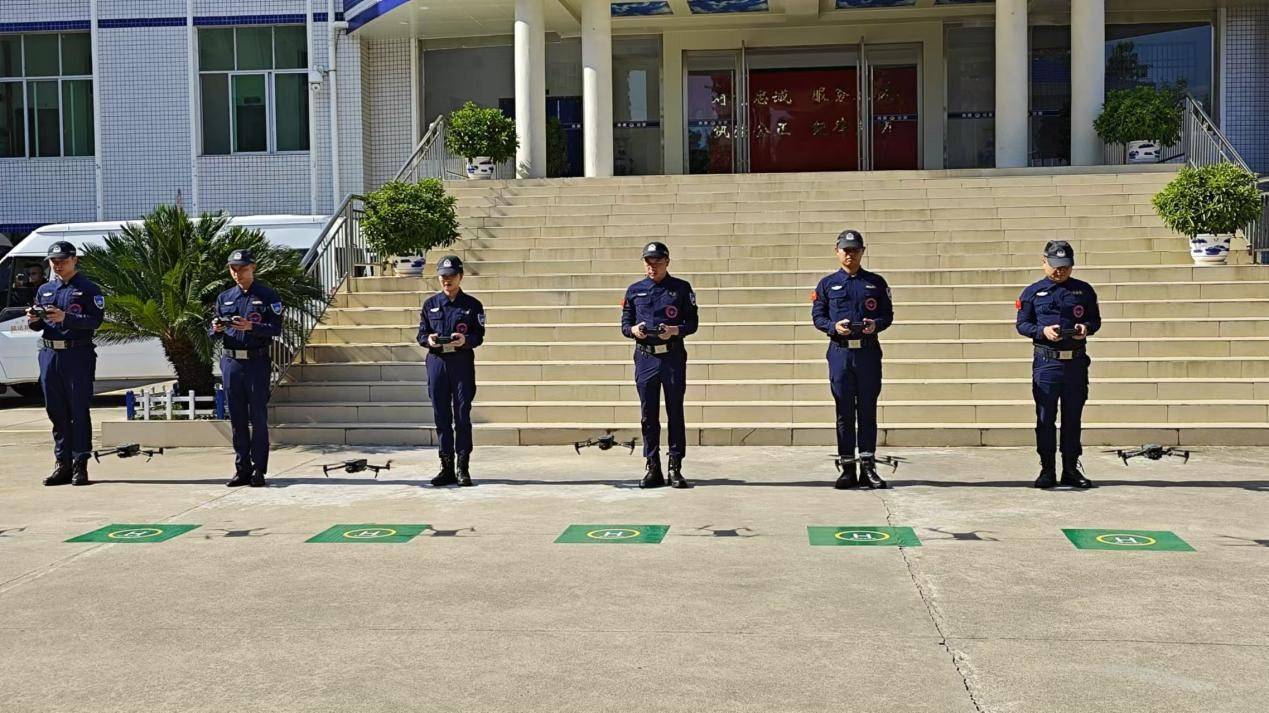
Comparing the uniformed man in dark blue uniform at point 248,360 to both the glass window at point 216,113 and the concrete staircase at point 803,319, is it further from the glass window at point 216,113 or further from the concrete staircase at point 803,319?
the glass window at point 216,113

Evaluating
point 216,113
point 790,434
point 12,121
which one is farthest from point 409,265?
point 12,121

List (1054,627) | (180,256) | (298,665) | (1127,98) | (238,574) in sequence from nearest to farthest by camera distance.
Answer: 1. (298,665)
2. (1054,627)
3. (238,574)
4. (180,256)
5. (1127,98)

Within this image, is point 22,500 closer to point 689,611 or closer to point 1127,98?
point 689,611

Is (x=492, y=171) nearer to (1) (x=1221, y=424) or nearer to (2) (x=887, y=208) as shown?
(2) (x=887, y=208)

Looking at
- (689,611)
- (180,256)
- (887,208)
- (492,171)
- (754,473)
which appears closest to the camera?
(689,611)

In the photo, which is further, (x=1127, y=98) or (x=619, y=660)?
(x=1127, y=98)

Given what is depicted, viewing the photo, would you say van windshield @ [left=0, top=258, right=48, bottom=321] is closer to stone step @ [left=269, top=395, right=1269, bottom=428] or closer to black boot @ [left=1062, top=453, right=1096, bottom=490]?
stone step @ [left=269, top=395, right=1269, bottom=428]

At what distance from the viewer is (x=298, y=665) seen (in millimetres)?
5078

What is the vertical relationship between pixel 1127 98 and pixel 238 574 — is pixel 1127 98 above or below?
above

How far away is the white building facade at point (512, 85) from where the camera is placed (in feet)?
71.6

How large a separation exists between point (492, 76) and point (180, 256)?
469 inches

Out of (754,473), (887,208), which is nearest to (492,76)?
(887,208)

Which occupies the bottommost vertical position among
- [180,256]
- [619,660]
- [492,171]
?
[619,660]

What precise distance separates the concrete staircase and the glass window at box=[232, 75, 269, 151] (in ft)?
24.2
